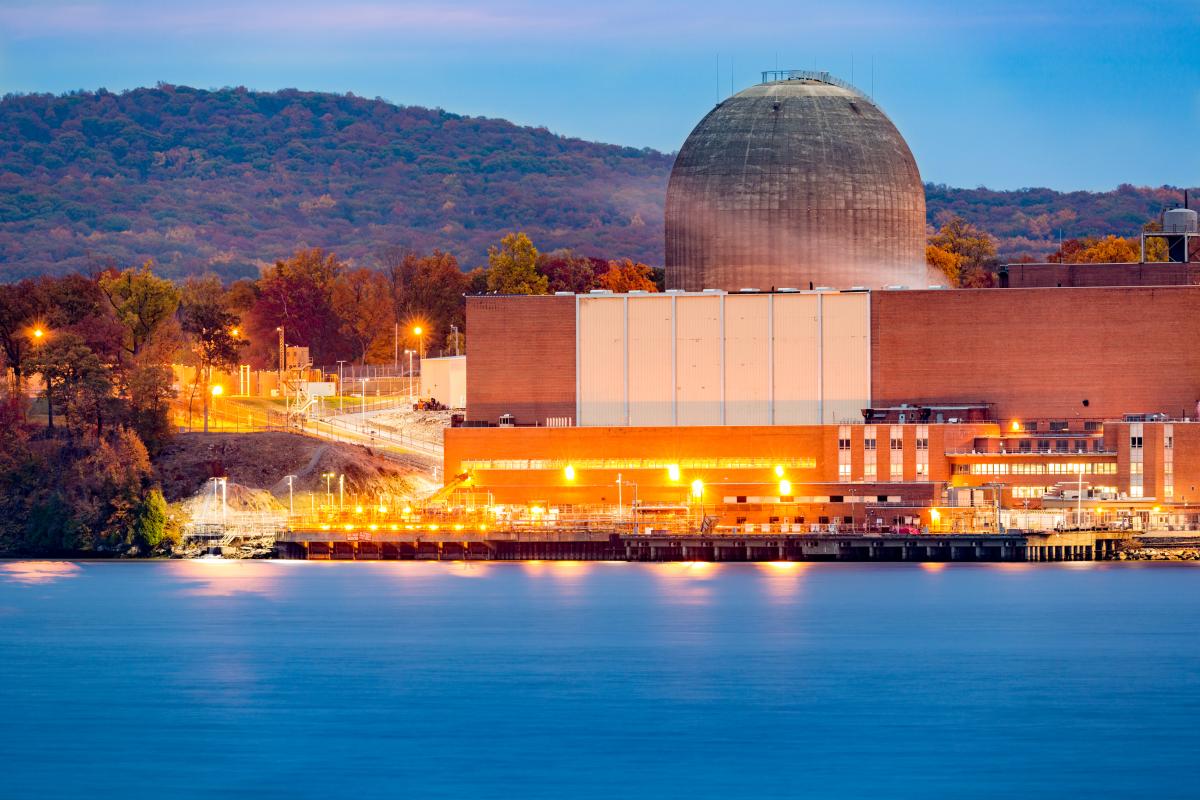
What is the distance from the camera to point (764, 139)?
126m

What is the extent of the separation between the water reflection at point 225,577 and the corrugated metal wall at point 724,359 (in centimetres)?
1863

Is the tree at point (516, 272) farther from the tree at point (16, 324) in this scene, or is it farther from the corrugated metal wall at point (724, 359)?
the corrugated metal wall at point (724, 359)

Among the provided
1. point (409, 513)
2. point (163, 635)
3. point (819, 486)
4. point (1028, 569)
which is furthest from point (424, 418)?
point (163, 635)

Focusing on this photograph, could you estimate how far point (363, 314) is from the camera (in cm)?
17662

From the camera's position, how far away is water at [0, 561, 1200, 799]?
193 feet

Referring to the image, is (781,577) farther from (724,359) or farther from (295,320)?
(295,320)

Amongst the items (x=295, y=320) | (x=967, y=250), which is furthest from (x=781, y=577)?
(x=967, y=250)

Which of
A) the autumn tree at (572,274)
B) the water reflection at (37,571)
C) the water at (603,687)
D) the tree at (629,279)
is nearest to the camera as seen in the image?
the water at (603,687)

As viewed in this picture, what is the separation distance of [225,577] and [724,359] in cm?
2772

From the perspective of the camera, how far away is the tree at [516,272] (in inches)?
6447

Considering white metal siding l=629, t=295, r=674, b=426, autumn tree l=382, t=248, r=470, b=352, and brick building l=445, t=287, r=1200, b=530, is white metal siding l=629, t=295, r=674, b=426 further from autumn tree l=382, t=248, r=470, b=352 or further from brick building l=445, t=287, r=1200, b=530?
autumn tree l=382, t=248, r=470, b=352

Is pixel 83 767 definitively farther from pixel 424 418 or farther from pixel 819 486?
pixel 424 418

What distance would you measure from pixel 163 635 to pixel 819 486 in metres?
40.7

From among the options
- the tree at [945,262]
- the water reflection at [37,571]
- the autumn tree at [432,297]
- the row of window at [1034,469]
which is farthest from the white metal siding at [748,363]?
the autumn tree at [432,297]
